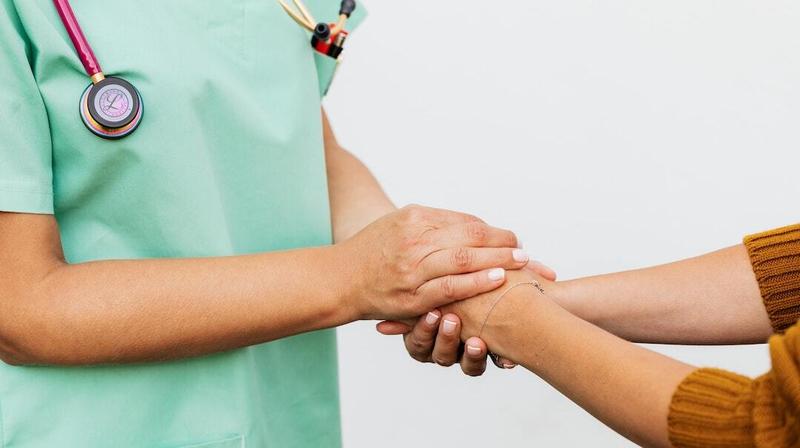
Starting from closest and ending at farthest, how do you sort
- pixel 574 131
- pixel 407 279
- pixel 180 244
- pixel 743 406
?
pixel 743 406 < pixel 180 244 < pixel 407 279 < pixel 574 131

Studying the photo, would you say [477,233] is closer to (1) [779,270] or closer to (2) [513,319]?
(2) [513,319]

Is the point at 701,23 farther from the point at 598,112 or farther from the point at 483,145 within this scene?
the point at 483,145

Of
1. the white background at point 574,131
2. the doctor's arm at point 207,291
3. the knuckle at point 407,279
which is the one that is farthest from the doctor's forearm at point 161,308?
the white background at point 574,131

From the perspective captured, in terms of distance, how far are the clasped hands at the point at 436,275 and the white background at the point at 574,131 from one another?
0.48m

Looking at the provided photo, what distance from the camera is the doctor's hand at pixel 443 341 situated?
1.19 m

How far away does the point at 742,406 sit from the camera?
32.3 inches

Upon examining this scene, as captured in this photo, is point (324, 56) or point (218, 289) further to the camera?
point (324, 56)

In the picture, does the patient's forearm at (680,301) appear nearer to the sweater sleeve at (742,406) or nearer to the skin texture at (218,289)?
the skin texture at (218,289)

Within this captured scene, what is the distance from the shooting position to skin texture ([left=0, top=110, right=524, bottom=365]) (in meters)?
0.95

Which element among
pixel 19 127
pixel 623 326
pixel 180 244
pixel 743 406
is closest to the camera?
pixel 743 406

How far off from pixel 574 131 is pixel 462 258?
1.91 ft

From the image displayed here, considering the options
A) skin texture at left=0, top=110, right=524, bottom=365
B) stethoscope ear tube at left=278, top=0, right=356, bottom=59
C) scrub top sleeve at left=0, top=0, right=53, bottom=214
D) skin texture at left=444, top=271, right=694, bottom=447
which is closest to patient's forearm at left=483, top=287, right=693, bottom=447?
skin texture at left=444, top=271, right=694, bottom=447

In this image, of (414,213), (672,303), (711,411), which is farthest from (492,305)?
(711,411)

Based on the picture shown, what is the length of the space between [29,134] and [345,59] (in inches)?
32.6
